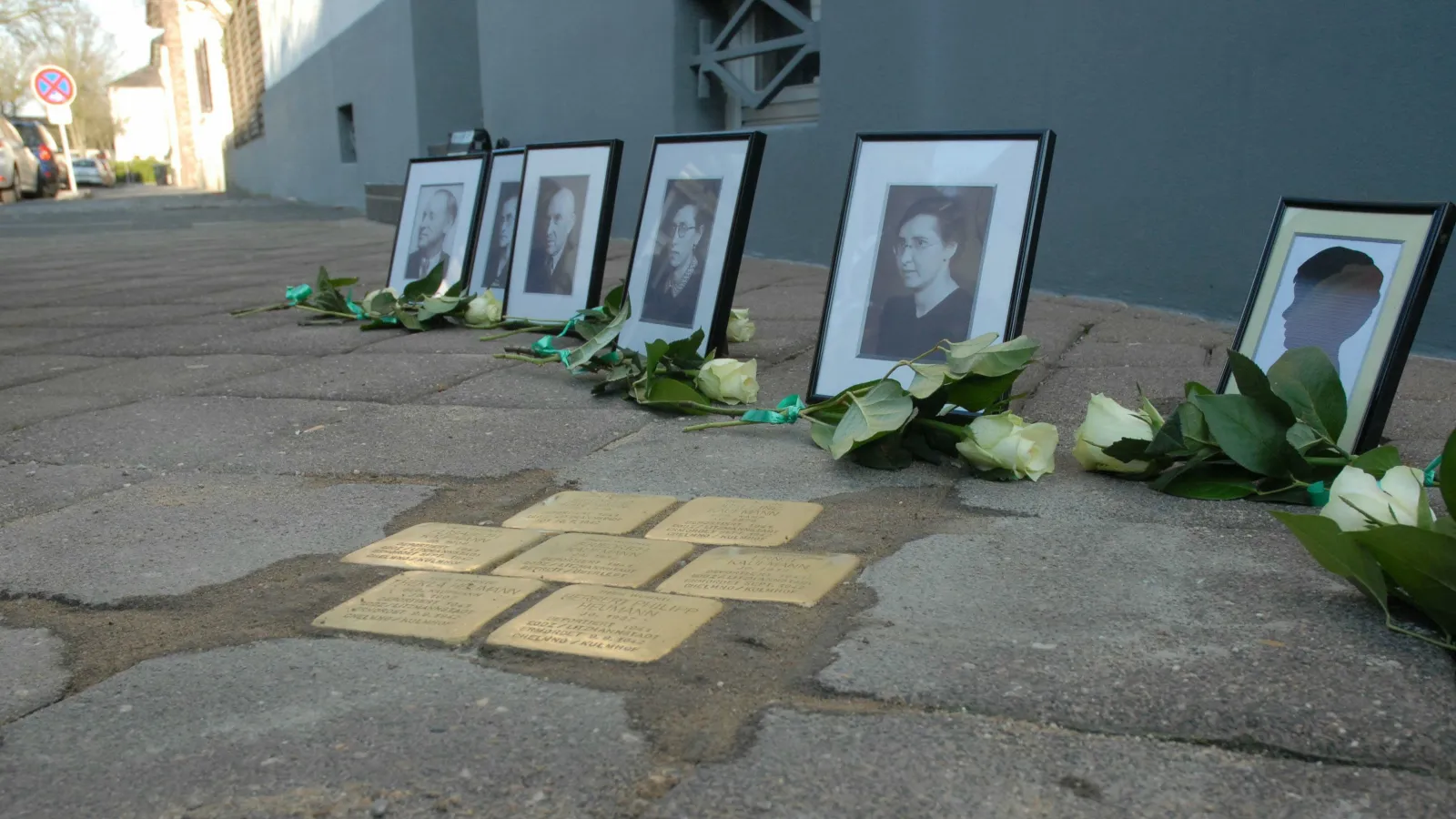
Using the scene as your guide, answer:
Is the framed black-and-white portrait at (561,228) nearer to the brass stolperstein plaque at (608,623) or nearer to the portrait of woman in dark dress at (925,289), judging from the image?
the portrait of woman in dark dress at (925,289)

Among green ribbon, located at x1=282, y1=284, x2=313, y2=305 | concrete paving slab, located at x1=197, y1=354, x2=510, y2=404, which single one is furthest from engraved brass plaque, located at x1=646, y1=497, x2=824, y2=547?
green ribbon, located at x1=282, y1=284, x2=313, y2=305

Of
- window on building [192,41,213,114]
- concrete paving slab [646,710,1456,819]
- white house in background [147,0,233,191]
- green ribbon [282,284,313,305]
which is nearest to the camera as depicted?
concrete paving slab [646,710,1456,819]

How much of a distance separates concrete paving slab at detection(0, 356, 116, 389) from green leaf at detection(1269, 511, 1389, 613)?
2.70 meters

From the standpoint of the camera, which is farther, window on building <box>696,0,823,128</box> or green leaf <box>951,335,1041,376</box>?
window on building <box>696,0,823,128</box>

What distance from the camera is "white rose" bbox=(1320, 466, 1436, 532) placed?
44.2 inches

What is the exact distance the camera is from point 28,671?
3.85 feet

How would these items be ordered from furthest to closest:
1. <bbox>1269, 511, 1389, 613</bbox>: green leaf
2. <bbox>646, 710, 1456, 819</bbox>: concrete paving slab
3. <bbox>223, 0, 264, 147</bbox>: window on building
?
1. <bbox>223, 0, 264, 147</bbox>: window on building
2. <bbox>1269, 511, 1389, 613</bbox>: green leaf
3. <bbox>646, 710, 1456, 819</bbox>: concrete paving slab

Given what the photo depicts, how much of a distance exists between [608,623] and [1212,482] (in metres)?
0.83

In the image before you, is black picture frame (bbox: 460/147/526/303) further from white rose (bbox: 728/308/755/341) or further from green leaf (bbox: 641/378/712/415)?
Result: green leaf (bbox: 641/378/712/415)

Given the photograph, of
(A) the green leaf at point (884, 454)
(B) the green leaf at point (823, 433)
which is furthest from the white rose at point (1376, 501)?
(B) the green leaf at point (823, 433)

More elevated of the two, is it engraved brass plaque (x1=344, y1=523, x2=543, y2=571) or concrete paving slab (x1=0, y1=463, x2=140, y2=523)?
engraved brass plaque (x1=344, y1=523, x2=543, y2=571)

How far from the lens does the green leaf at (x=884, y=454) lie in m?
1.76

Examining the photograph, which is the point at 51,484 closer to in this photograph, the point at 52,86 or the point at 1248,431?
the point at 1248,431

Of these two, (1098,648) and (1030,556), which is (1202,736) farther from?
(1030,556)
